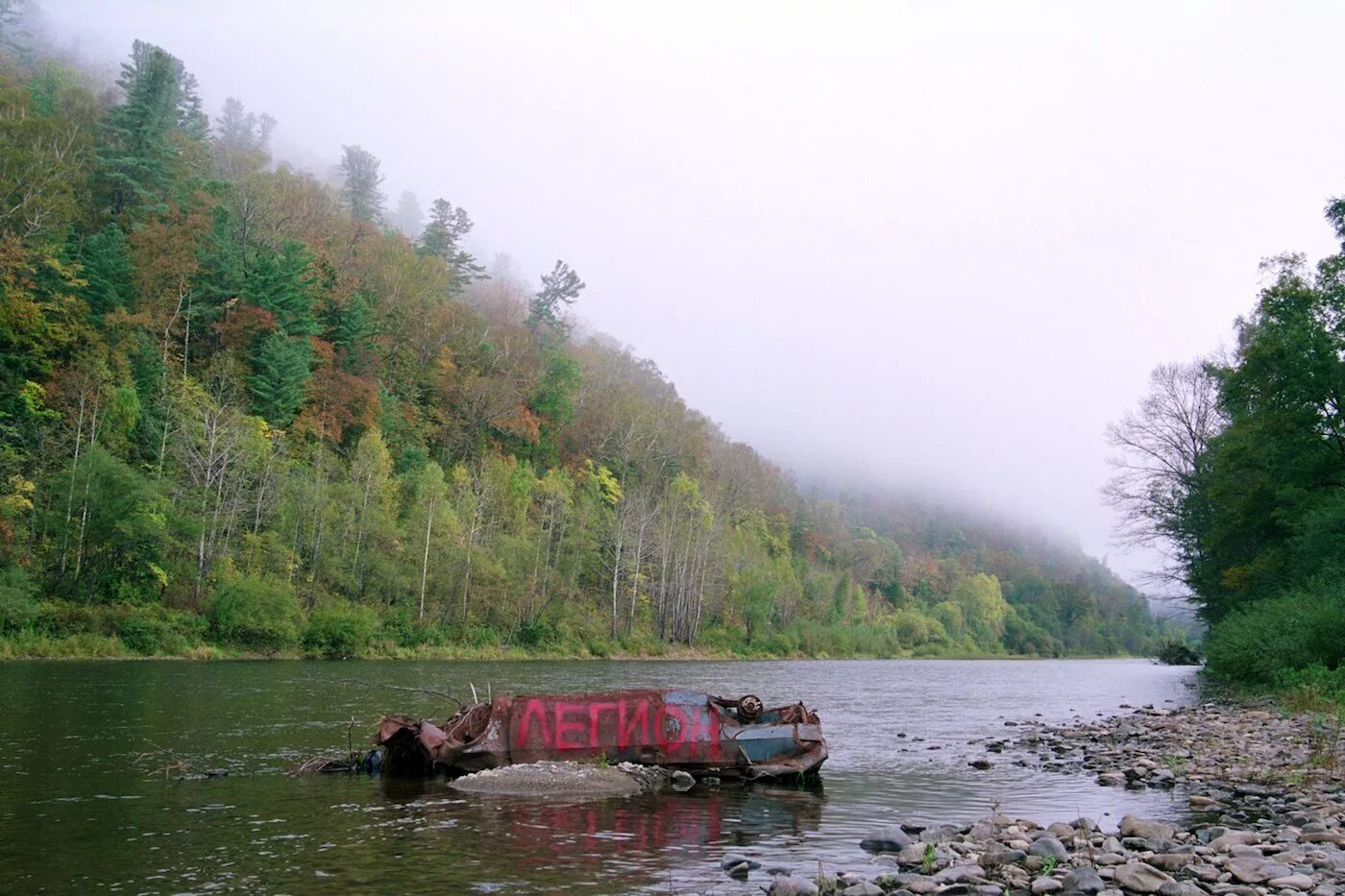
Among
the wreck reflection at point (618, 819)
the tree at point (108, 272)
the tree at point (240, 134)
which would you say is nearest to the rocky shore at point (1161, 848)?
the wreck reflection at point (618, 819)

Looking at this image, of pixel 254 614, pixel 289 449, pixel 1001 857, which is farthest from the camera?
pixel 289 449

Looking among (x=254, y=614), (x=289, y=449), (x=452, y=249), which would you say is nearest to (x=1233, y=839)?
Answer: (x=254, y=614)

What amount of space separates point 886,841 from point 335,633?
152 feet

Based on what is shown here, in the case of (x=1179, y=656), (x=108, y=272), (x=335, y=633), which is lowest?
(x=1179, y=656)

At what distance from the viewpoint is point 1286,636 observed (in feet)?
96.5

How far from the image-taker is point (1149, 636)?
193250 mm

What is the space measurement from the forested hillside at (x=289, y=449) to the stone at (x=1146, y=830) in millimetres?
42832

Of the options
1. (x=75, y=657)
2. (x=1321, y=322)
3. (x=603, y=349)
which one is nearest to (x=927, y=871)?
(x=1321, y=322)

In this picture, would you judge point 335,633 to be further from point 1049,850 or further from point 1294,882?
point 1294,882

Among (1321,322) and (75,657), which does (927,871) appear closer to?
(1321,322)

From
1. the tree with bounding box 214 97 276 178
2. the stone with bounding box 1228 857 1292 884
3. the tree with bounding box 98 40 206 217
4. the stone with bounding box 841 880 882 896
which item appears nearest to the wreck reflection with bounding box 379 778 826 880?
the stone with bounding box 841 880 882 896

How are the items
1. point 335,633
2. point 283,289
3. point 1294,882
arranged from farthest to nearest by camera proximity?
point 283,289 < point 335,633 < point 1294,882

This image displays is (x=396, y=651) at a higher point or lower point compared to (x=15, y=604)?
lower

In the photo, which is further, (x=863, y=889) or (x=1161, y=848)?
(x=1161, y=848)
